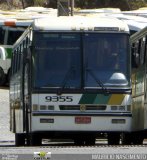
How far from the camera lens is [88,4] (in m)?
72.6

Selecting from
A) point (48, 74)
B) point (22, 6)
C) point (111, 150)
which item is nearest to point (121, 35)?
point (48, 74)

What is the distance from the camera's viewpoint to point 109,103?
1691cm

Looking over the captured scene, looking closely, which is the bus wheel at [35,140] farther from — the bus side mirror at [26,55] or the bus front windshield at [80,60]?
the bus side mirror at [26,55]

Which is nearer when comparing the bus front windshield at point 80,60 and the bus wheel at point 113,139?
the bus front windshield at point 80,60

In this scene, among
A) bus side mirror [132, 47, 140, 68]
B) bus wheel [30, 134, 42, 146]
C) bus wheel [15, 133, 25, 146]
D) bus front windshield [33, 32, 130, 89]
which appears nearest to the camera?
bus front windshield [33, 32, 130, 89]

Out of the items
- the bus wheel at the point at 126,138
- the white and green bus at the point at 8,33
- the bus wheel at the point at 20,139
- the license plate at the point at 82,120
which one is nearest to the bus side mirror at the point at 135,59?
the bus wheel at the point at 126,138

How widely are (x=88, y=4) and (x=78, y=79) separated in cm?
5607

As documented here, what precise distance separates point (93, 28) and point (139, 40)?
72.9 inches

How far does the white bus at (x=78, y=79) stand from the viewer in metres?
16.8

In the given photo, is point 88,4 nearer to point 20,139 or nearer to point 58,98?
point 20,139

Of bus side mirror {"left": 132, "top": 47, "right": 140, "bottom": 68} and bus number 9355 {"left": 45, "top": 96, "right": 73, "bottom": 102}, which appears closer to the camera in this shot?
bus number 9355 {"left": 45, "top": 96, "right": 73, "bottom": 102}

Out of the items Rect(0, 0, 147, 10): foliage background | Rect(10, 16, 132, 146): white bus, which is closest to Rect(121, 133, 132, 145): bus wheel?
Rect(10, 16, 132, 146): white bus

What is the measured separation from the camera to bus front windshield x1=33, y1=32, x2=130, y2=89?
16.9 metres

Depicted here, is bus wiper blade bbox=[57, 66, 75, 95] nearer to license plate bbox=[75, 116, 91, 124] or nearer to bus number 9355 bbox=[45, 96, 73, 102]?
bus number 9355 bbox=[45, 96, 73, 102]
